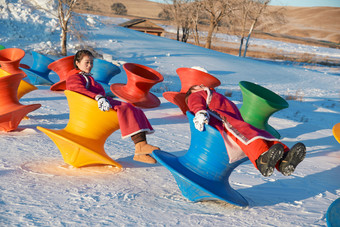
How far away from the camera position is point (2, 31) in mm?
16875

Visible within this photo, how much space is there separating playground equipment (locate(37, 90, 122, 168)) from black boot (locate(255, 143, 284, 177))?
139cm

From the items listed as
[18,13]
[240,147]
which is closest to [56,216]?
[240,147]

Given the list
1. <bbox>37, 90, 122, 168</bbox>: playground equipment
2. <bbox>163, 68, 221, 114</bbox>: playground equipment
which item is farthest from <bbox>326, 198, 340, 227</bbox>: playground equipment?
<bbox>163, 68, 221, 114</bbox>: playground equipment

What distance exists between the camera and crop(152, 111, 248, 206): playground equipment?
2.78 m

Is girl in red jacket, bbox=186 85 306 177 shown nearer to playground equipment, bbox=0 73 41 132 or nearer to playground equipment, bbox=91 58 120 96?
playground equipment, bbox=0 73 41 132

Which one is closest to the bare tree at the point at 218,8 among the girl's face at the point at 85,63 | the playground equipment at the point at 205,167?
the girl's face at the point at 85,63

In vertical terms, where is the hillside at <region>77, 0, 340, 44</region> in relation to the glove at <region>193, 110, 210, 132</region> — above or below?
above

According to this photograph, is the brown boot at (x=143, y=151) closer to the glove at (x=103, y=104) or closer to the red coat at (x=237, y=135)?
the glove at (x=103, y=104)

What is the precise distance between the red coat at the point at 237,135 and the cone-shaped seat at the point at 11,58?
4.47m

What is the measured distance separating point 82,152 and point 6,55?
14.5 feet

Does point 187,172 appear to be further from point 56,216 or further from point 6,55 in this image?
point 6,55

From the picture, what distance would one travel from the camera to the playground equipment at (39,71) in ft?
27.6

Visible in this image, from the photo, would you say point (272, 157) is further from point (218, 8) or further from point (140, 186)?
point (218, 8)

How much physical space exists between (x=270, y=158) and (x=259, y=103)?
2.76m
